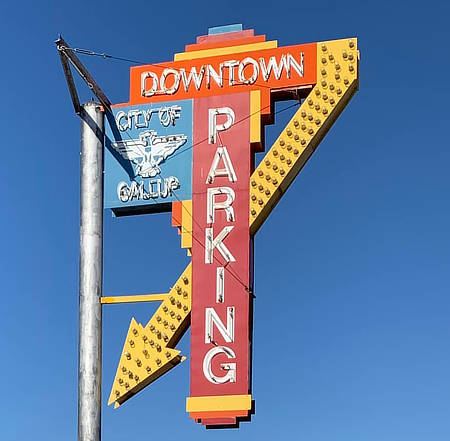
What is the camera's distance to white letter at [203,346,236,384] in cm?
2112

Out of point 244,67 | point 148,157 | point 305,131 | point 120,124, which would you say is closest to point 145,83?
point 120,124

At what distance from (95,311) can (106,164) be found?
2760 mm

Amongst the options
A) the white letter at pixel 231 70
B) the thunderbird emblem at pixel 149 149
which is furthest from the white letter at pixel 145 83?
the white letter at pixel 231 70

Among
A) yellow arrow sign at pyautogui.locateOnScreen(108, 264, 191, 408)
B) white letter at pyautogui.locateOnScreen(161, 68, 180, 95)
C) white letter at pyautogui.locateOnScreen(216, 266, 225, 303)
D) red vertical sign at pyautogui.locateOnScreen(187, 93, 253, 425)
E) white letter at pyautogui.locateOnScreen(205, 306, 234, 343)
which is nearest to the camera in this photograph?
red vertical sign at pyautogui.locateOnScreen(187, 93, 253, 425)

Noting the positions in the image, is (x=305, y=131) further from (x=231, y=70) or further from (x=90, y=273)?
(x=90, y=273)

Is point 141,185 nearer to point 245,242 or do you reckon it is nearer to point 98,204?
point 98,204

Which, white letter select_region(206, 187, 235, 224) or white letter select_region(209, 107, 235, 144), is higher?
white letter select_region(209, 107, 235, 144)

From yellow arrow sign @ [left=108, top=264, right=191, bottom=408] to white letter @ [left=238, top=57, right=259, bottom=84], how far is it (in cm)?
351

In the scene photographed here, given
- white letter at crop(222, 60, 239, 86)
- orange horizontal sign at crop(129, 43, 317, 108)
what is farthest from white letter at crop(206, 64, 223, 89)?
white letter at crop(222, 60, 239, 86)

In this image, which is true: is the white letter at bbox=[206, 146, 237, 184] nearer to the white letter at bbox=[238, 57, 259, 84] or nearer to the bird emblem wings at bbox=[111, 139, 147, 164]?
the white letter at bbox=[238, 57, 259, 84]

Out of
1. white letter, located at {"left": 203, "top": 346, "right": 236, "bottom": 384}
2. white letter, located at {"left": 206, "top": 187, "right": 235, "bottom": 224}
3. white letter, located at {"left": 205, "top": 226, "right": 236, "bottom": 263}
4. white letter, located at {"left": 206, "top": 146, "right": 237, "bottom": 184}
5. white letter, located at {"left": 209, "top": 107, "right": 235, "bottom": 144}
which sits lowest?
white letter, located at {"left": 203, "top": 346, "right": 236, "bottom": 384}

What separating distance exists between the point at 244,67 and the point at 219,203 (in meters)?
2.55

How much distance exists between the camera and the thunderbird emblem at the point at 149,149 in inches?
896

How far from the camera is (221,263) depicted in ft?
71.4
